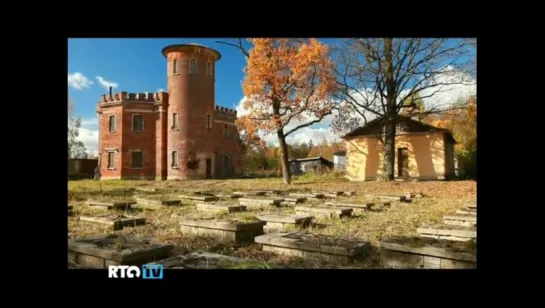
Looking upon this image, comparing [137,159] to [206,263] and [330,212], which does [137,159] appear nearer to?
[330,212]

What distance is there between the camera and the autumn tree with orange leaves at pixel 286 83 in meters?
10.4

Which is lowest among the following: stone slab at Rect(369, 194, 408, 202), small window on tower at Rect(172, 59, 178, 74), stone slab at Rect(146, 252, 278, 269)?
stone slab at Rect(369, 194, 408, 202)

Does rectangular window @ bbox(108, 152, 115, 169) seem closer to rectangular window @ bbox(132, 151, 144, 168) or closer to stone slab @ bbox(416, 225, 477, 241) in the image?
rectangular window @ bbox(132, 151, 144, 168)

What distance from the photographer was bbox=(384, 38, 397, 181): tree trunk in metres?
12.2

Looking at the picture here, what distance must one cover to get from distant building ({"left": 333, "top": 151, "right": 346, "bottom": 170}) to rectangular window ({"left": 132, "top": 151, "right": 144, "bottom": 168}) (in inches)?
365

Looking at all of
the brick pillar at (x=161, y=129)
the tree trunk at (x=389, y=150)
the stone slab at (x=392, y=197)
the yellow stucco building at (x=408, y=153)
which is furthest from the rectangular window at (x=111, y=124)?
the stone slab at (x=392, y=197)

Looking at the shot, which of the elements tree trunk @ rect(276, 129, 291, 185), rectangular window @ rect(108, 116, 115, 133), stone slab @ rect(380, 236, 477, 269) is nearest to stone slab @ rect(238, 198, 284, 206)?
stone slab @ rect(380, 236, 477, 269)

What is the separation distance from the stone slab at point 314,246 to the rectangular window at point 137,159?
14585 mm

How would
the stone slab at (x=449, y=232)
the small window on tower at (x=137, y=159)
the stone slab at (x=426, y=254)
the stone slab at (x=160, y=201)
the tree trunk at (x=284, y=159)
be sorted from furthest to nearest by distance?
the small window on tower at (x=137, y=159) < the tree trunk at (x=284, y=159) < the stone slab at (x=160, y=201) < the stone slab at (x=449, y=232) < the stone slab at (x=426, y=254)

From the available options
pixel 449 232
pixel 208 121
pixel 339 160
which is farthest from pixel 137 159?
pixel 449 232

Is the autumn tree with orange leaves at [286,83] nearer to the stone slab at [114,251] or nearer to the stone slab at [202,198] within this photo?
the stone slab at [202,198]
